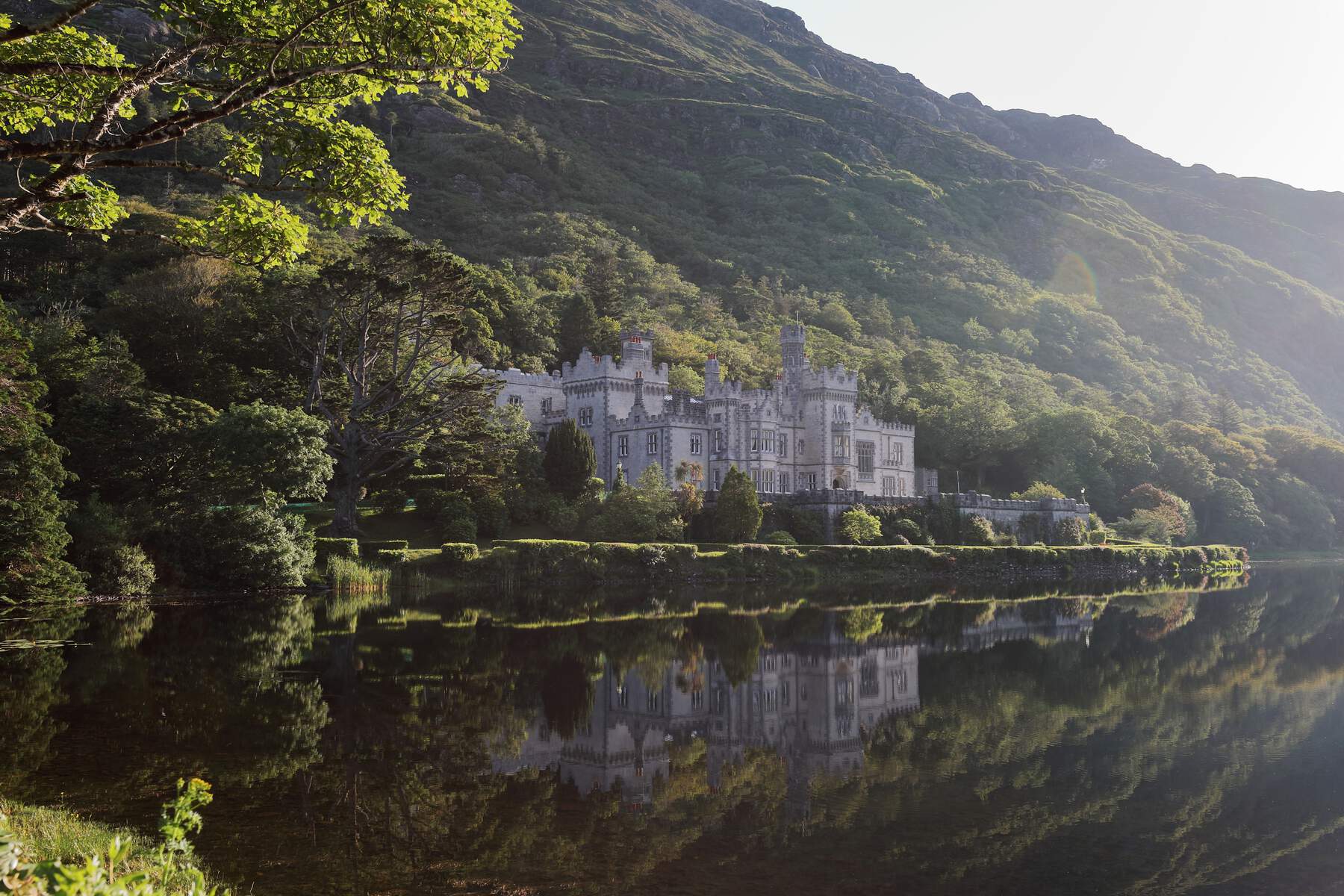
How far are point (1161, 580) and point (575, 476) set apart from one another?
40493mm

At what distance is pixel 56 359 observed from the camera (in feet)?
158

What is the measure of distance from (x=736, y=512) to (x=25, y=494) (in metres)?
40.1

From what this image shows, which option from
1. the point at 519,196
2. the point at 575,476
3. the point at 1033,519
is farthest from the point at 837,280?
the point at 575,476

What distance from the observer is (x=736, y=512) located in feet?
219

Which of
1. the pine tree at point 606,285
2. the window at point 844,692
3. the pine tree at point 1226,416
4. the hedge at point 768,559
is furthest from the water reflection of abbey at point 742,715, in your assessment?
the pine tree at point 1226,416

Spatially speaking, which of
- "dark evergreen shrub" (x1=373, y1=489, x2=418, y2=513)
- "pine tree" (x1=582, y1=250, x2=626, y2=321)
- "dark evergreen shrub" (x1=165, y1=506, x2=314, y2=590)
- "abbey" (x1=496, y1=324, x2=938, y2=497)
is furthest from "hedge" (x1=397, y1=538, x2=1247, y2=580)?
"pine tree" (x1=582, y1=250, x2=626, y2=321)

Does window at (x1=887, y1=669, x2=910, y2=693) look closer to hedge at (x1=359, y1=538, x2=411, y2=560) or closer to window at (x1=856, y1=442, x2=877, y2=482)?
hedge at (x1=359, y1=538, x2=411, y2=560)

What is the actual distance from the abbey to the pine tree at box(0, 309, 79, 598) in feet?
120

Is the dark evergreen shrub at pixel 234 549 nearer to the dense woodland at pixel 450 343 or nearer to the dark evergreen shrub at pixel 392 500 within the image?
the dense woodland at pixel 450 343

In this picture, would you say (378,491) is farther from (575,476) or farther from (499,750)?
(499,750)

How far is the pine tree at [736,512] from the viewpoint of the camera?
66.8 metres

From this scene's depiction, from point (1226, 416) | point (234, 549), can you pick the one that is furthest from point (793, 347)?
point (1226, 416)

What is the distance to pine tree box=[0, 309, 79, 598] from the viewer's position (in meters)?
34.5

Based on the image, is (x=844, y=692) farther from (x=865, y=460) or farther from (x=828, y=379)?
(x=865, y=460)
